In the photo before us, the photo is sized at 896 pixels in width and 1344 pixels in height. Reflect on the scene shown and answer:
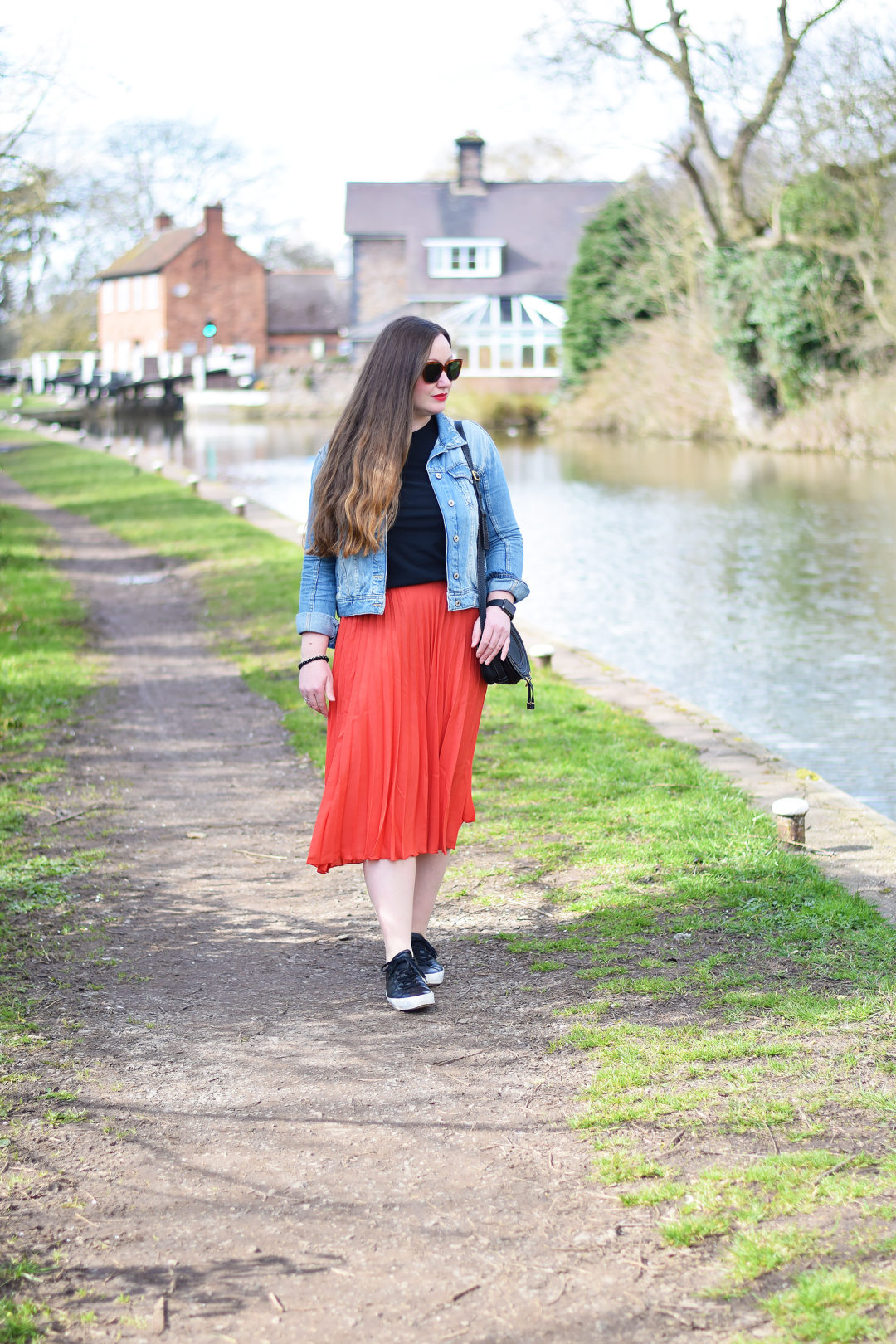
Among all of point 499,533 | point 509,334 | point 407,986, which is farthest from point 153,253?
point 407,986

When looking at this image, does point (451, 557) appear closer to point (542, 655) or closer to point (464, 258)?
point (542, 655)

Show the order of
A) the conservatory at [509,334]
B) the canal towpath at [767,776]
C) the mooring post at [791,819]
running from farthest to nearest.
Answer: the conservatory at [509,334]
the mooring post at [791,819]
the canal towpath at [767,776]

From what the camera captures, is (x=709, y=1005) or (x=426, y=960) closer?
(x=709, y=1005)

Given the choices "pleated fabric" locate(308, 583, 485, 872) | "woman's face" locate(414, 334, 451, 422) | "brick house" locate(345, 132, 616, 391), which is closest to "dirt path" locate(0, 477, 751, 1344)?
"pleated fabric" locate(308, 583, 485, 872)

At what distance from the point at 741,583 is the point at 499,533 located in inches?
397

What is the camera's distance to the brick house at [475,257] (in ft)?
188

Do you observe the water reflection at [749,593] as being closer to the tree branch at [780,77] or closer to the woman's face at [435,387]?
the woman's face at [435,387]

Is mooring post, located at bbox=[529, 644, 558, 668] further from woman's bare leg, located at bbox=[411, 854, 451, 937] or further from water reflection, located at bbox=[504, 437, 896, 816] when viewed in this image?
woman's bare leg, located at bbox=[411, 854, 451, 937]

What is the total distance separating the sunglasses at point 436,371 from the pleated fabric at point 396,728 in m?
0.59

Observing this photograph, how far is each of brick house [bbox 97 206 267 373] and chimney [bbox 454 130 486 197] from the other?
12.0m

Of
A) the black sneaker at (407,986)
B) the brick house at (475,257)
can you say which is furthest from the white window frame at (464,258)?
the black sneaker at (407,986)

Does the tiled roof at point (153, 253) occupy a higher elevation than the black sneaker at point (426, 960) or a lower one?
higher

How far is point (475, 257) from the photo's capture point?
6066 cm

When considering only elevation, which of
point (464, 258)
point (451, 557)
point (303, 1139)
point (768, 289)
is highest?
point (464, 258)
